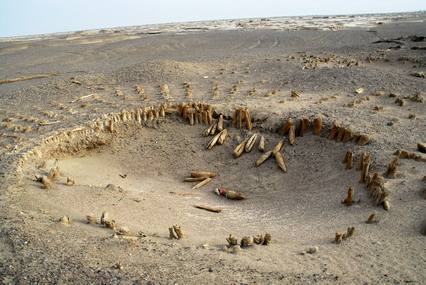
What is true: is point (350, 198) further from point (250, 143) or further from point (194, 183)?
point (194, 183)

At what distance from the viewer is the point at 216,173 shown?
8422 millimetres

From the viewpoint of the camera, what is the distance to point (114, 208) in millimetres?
6180

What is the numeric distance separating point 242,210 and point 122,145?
11.7 ft

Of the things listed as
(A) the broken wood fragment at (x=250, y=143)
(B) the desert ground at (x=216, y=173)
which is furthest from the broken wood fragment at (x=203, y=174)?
(A) the broken wood fragment at (x=250, y=143)

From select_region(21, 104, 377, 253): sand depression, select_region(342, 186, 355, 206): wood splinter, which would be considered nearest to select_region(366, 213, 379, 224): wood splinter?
select_region(21, 104, 377, 253): sand depression

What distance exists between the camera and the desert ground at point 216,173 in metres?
4.52

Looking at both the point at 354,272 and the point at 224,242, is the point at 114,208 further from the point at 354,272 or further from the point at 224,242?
the point at 354,272

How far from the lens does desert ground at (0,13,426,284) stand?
4516 mm

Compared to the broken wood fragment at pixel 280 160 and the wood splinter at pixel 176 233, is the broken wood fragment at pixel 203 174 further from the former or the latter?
the wood splinter at pixel 176 233

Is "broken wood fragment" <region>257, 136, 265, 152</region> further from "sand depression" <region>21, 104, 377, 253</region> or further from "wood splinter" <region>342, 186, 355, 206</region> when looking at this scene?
"wood splinter" <region>342, 186, 355, 206</region>

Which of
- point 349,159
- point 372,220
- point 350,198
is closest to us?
point 372,220

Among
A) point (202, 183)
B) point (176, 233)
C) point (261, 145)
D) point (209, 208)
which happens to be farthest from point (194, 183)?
point (176, 233)

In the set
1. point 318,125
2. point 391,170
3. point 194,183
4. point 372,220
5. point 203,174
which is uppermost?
point 318,125

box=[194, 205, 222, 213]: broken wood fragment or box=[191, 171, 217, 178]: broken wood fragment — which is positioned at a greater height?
box=[191, 171, 217, 178]: broken wood fragment
